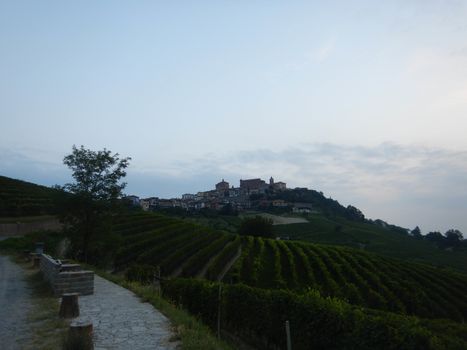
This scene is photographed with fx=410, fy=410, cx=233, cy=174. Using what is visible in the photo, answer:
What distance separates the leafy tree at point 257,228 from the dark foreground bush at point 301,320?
6207 centimetres

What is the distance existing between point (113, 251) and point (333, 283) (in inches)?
716

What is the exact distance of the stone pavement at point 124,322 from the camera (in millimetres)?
7161

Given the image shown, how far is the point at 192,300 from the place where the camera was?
12773 millimetres

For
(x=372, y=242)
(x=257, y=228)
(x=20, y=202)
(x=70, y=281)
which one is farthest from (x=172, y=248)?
(x=372, y=242)

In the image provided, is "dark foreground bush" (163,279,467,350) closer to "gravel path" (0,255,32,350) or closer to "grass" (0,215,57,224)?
"gravel path" (0,255,32,350)

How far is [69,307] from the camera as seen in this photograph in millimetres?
8859

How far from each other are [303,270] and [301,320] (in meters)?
30.1

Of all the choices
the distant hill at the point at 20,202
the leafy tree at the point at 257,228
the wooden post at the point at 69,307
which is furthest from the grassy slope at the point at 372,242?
the wooden post at the point at 69,307

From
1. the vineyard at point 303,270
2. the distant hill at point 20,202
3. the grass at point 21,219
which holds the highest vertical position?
the distant hill at point 20,202

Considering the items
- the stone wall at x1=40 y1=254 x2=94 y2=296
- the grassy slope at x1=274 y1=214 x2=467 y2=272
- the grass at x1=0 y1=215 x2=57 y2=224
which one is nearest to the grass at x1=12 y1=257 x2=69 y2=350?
the stone wall at x1=40 y1=254 x2=94 y2=296

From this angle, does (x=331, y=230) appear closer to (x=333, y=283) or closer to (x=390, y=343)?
(x=333, y=283)

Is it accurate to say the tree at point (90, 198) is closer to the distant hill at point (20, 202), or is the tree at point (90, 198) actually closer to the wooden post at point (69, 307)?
the wooden post at point (69, 307)

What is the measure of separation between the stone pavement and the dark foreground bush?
2095 millimetres

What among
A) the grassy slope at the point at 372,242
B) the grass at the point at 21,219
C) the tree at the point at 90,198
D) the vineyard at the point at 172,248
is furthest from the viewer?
the grassy slope at the point at 372,242
